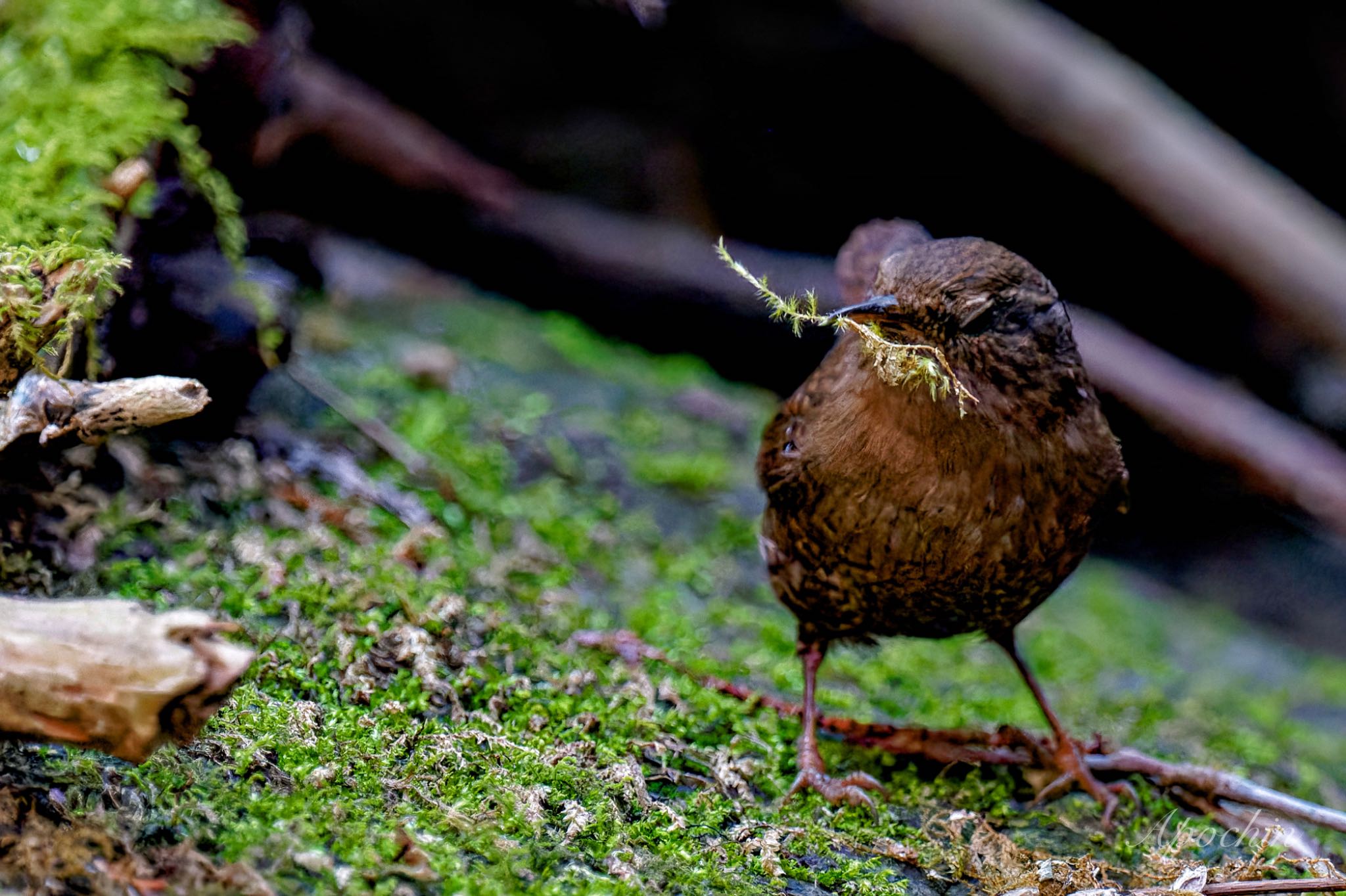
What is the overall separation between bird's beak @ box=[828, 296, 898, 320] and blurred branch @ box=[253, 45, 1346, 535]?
113cm

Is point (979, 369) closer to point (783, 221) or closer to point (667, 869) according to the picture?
point (667, 869)

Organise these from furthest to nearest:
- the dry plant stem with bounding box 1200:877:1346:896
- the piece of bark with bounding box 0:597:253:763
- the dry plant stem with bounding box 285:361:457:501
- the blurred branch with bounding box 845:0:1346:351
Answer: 1. the blurred branch with bounding box 845:0:1346:351
2. the dry plant stem with bounding box 285:361:457:501
3. the dry plant stem with bounding box 1200:877:1346:896
4. the piece of bark with bounding box 0:597:253:763

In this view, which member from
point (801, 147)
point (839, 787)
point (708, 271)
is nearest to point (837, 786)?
point (839, 787)

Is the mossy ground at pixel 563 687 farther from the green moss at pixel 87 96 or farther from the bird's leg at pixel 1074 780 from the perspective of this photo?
the green moss at pixel 87 96

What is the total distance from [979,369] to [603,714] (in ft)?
4.38

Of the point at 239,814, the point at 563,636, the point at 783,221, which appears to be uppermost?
the point at 783,221

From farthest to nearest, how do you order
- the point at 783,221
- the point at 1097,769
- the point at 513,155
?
1. the point at 513,155
2. the point at 783,221
3. the point at 1097,769

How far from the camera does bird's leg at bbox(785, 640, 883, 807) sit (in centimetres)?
284

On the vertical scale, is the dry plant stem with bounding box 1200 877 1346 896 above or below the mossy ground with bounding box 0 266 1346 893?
above

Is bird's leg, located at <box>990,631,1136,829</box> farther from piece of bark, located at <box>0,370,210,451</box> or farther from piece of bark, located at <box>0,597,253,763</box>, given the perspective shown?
piece of bark, located at <box>0,370,210,451</box>

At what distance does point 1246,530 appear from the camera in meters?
6.34

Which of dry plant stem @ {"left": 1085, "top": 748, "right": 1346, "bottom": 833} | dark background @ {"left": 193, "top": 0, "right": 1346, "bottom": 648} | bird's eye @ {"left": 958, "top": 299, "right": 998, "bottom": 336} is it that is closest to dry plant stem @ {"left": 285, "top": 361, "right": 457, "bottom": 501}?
dark background @ {"left": 193, "top": 0, "right": 1346, "bottom": 648}

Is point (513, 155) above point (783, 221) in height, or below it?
below

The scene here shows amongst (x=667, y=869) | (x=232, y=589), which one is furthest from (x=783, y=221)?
(x=667, y=869)
